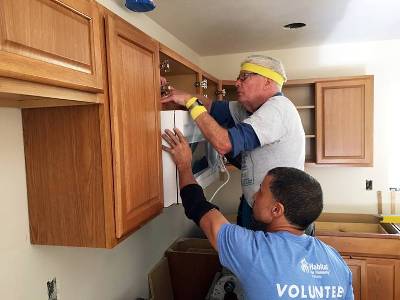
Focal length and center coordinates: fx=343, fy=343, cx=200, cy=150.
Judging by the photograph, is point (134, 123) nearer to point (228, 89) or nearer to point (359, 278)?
point (228, 89)

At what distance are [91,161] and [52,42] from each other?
14.1 inches

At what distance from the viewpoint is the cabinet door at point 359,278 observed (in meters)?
2.22

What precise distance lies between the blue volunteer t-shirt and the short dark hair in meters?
0.06

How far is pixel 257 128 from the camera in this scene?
1251 mm

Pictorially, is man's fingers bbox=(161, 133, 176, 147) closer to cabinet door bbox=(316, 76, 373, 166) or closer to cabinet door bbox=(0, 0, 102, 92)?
cabinet door bbox=(0, 0, 102, 92)

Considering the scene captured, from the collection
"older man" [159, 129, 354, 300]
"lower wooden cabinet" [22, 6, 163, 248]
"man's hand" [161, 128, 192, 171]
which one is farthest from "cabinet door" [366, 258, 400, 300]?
"lower wooden cabinet" [22, 6, 163, 248]

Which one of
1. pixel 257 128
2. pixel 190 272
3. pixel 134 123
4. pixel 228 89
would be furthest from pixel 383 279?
pixel 134 123

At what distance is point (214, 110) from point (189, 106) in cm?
40

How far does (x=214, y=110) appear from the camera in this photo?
1.71m

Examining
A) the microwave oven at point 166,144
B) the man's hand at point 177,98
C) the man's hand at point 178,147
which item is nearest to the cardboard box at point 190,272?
the microwave oven at point 166,144

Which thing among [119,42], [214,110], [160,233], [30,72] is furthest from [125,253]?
[30,72]

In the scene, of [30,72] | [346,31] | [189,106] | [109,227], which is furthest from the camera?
[346,31]

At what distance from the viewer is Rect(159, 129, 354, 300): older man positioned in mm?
945

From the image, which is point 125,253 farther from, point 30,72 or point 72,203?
point 30,72
